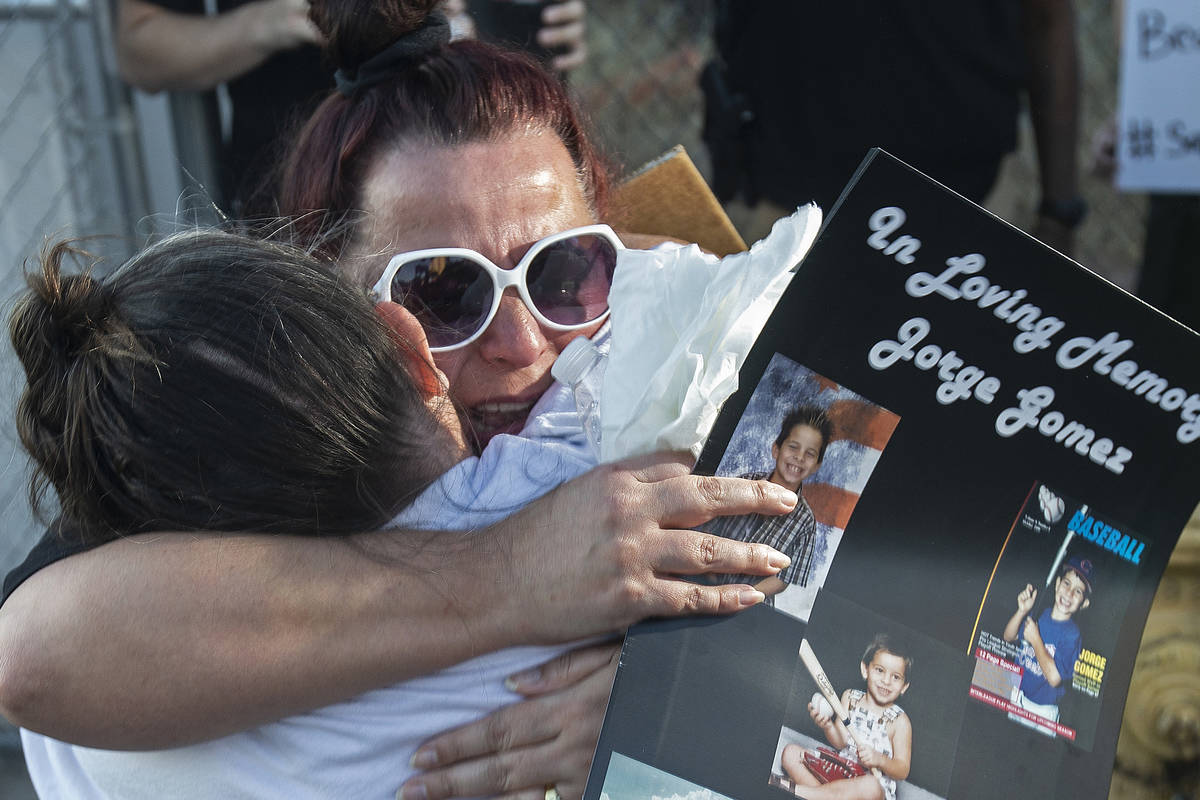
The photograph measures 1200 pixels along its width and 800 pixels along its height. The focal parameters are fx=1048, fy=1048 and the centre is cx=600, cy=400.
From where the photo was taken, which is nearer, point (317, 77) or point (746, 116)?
point (317, 77)

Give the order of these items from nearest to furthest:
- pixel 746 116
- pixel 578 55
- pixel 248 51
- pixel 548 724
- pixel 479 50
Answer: pixel 548 724, pixel 479 50, pixel 248 51, pixel 578 55, pixel 746 116

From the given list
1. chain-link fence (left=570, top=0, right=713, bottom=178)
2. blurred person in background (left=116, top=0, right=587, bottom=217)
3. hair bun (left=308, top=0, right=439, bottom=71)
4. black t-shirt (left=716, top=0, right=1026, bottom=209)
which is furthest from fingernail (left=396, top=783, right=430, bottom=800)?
chain-link fence (left=570, top=0, right=713, bottom=178)

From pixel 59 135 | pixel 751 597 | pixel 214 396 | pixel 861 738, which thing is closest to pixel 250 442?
pixel 214 396

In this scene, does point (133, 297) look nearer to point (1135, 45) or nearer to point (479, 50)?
point (479, 50)

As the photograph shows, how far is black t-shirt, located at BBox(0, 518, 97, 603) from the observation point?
37.1 inches

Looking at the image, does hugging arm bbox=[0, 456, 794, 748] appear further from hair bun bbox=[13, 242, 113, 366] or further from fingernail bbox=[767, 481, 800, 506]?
hair bun bbox=[13, 242, 113, 366]

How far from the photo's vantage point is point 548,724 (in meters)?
0.91

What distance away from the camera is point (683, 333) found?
87cm

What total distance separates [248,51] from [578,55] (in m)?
0.65

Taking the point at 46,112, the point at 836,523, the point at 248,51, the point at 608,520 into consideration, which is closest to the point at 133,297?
the point at 608,520

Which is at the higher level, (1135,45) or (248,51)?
(1135,45)

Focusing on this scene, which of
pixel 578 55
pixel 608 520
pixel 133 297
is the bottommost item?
pixel 608 520

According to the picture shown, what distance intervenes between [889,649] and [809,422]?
197 mm

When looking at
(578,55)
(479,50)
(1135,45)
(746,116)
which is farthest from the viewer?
(1135,45)
